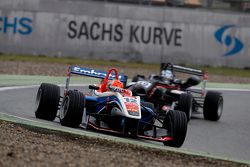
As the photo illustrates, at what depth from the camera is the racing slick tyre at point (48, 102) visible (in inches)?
444

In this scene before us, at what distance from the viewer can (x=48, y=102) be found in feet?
37.0

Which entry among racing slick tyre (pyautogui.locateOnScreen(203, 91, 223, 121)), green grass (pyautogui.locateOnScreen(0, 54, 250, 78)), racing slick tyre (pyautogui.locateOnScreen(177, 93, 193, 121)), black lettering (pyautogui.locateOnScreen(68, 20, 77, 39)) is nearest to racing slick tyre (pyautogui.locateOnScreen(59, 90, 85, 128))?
racing slick tyre (pyautogui.locateOnScreen(177, 93, 193, 121))

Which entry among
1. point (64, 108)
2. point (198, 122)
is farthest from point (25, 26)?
point (64, 108)

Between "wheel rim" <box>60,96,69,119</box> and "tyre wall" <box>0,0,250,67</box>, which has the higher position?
"tyre wall" <box>0,0,250,67</box>

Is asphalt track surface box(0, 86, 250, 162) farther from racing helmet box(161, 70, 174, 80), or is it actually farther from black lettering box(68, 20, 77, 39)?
black lettering box(68, 20, 77, 39)

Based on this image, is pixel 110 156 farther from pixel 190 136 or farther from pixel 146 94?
pixel 146 94

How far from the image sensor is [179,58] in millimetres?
28953

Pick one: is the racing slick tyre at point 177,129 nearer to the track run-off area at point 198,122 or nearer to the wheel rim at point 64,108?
the track run-off area at point 198,122

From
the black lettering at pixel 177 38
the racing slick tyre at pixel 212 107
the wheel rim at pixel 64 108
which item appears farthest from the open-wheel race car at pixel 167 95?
the black lettering at pixel 177 38

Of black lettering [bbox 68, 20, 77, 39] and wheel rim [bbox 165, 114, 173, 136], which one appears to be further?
black lettering [bbox 68, 20, 77, 39]

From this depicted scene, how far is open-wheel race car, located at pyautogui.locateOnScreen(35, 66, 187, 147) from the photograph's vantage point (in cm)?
1027

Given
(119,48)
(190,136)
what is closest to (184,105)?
(190,136)

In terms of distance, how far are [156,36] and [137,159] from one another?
20889 millimetres

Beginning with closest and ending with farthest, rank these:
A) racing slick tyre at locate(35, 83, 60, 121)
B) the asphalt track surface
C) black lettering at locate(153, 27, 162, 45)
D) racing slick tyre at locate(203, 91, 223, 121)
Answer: the asphalt track surface, racing slick tyre at locate(35, 83, 60, 121), racing slick tyre at locate(203, 91, 223, 121), black lettering at locate(153, 27, 162, 45)
